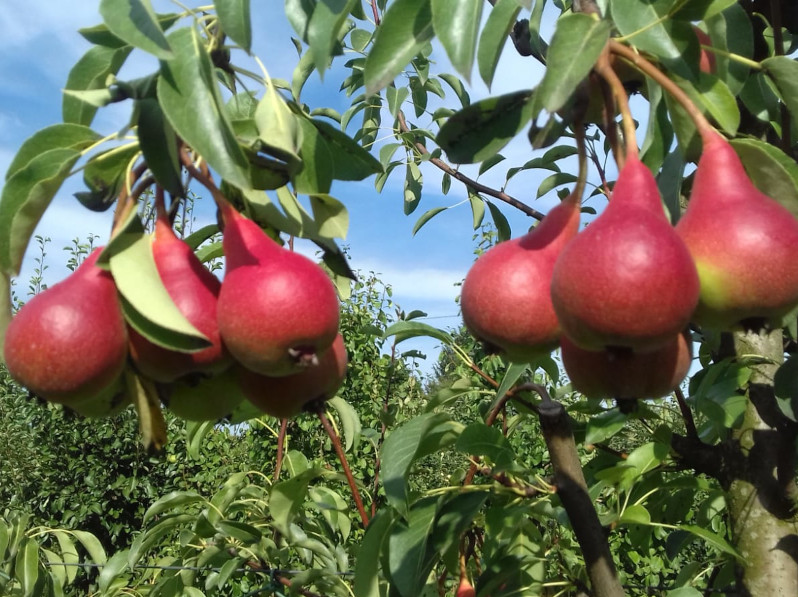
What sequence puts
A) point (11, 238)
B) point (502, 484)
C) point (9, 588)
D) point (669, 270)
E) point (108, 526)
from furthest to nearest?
1. point (108, 526)
2. point (9, 588)
3. point (502, 484)
4. point (11, 238)
5. point (669, 270)

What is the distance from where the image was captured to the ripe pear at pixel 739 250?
529 millimetres

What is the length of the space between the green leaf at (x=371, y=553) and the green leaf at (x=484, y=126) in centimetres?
64

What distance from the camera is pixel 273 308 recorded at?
22.5 inches

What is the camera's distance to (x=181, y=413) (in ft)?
2.29

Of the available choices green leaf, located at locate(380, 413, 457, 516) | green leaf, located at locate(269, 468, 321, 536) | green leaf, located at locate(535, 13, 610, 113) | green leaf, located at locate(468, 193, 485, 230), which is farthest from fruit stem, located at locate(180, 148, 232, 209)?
green leaf, located at locate(468, 193, 485, 230)

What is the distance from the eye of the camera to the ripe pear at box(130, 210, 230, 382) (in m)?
0.60

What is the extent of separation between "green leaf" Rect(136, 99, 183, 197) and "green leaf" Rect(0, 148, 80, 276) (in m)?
0.08

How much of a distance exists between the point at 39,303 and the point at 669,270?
470mm

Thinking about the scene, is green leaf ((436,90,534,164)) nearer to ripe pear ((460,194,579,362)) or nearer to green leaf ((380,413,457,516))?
ripe pear ((460,194,579,362))

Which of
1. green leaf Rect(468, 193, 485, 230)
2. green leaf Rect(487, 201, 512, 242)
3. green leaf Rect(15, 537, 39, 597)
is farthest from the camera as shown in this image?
green leaf Rect(468, 193, 485, 230)

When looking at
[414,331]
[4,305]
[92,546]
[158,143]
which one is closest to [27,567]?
[92,546]

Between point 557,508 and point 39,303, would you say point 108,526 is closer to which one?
point 557,508

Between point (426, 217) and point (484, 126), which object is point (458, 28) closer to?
point (484, 126)

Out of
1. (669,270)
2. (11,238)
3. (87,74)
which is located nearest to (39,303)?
(11,238)
